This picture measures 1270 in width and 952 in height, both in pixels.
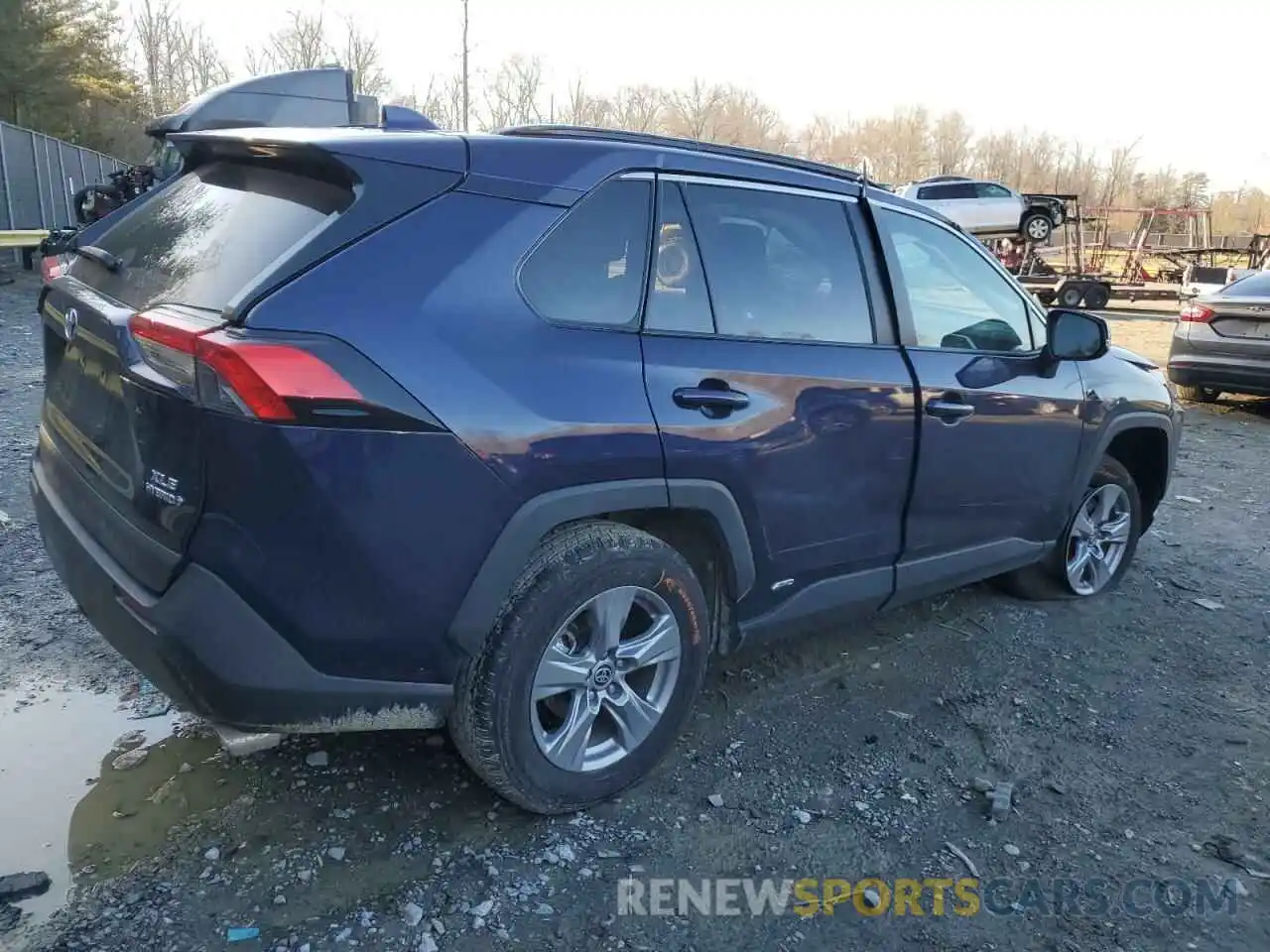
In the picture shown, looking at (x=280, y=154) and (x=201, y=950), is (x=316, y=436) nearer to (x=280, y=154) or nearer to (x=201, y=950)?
(x=280, y=154)

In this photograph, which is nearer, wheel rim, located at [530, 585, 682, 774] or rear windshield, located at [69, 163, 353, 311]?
rear windshield, located at [69, 163, 353, 311]

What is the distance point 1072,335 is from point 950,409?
0.83 metres

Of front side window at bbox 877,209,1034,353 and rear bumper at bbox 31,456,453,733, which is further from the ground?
front side window at bbox 877,209,1034,353

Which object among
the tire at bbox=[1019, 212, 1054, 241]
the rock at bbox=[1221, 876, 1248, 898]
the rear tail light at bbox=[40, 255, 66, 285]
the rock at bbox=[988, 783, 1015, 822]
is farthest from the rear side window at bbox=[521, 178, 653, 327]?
the tire at bbox=[1019, 212, 1054, 241]

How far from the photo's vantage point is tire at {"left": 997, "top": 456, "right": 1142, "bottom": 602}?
179 inches

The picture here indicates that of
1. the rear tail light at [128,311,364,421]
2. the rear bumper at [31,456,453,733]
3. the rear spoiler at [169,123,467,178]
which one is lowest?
the rear bumper at [31,456,453,733]

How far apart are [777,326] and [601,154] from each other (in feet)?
2.55

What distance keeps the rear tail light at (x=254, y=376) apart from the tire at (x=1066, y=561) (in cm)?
350

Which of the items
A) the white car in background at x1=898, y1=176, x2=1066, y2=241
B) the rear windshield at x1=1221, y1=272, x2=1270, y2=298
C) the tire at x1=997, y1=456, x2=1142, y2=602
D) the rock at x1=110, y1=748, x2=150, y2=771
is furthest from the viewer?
the white car in background at x1=898, y1=176, x2=1066, y2=241

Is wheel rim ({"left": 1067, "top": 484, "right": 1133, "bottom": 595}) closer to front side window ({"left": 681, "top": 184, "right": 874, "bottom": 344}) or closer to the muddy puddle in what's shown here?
front side window ({"left": 681, "top": 184, "right": 874, "bottom": 344})

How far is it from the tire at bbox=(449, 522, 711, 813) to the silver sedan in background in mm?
8796

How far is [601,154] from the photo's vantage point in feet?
8.93

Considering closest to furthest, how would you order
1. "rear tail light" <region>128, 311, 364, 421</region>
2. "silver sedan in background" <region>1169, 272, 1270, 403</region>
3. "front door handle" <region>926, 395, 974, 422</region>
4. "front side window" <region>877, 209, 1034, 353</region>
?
"rear tail light" <region>128, 311, 364, 421</region>
"front door handle" <region>926, 395, 974, 422</region>
"front side window" <region>877, 209, 1034, 353</region>
"silver sedan in background" <region>1169, 272, 1270, 403</region>

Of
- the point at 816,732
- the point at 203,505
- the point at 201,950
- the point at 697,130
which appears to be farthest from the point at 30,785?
the point at 697,130
